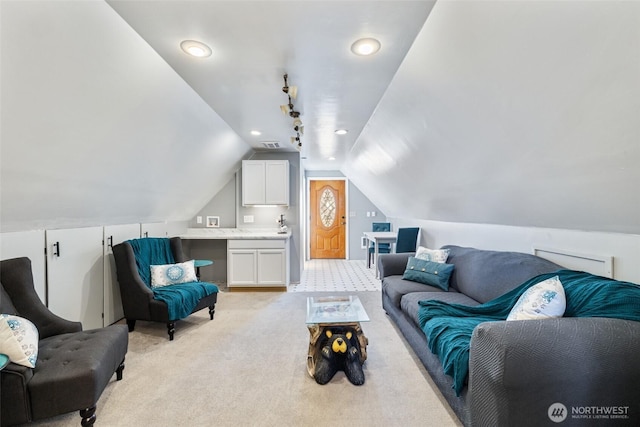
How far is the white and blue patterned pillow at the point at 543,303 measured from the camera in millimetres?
1507

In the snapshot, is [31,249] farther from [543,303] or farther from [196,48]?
→ [543,303]

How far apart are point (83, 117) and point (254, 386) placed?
2192mm

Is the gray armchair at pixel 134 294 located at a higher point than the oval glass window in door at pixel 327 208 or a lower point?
lower

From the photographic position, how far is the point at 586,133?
1.39 metres

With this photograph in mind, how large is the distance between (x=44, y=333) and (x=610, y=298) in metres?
3.35

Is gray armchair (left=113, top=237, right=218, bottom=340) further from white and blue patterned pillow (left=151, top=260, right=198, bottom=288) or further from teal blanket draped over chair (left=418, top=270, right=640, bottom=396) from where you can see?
teal blanket draped over chair (left=418, top=270, right=640, bottom=396)

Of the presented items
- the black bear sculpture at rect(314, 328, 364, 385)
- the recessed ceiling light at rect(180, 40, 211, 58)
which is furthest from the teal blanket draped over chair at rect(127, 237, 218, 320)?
the recessed ceiling light at rect(180, 40, 211, 58)

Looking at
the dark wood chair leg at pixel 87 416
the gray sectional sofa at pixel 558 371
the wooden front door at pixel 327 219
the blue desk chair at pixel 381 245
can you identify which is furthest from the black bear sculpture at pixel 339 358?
the wooden front door at pixel 327 219

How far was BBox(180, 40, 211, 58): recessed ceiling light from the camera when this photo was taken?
188cm

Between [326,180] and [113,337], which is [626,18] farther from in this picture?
[326,180]

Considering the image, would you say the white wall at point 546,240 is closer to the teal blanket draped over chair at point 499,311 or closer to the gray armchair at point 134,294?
the teal blanket draped over chair at point 499,311

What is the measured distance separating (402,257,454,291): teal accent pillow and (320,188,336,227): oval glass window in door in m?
4.50

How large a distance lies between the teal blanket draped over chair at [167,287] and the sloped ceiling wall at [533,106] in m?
2.79

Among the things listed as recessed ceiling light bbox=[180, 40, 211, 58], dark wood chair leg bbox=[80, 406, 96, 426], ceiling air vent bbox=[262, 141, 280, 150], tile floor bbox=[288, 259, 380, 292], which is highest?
recessed ceiling light bbox=[180, 40, 211, 58]
